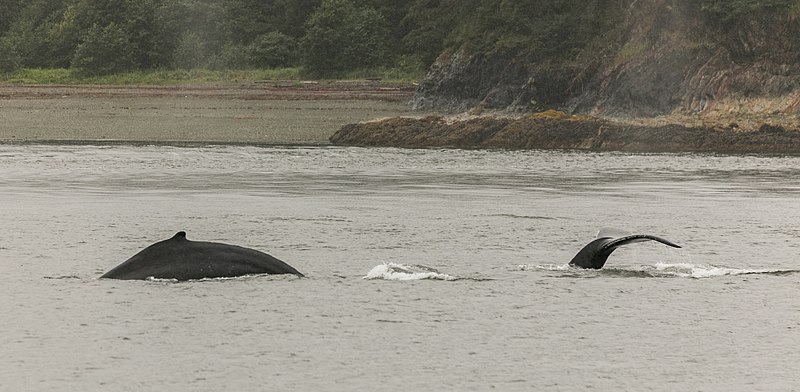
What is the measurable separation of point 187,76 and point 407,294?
78.6 meters

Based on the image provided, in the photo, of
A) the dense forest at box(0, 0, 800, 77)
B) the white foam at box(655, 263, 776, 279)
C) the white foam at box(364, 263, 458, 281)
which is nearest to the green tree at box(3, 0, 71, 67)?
the dense forest at box(0, 0, 800, 77)

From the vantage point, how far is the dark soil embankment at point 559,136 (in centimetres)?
4847

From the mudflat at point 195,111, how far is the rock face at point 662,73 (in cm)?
587

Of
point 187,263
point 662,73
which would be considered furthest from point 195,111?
point 187,263

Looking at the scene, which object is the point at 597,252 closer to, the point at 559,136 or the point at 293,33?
the point at 559,136

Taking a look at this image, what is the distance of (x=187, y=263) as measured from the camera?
1633 centimetres

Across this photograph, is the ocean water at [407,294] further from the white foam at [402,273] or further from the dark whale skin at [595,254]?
the dark whale skin at [595,254]

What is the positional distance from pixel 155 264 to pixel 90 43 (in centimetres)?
8324

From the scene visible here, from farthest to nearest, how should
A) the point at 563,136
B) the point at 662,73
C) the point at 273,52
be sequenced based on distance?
the point at 273,52 < the point at 662,73 < the point at 563,136

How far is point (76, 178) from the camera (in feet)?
110

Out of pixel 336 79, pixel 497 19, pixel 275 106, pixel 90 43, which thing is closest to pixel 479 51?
pixel 497 19

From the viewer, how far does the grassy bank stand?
8819 cm

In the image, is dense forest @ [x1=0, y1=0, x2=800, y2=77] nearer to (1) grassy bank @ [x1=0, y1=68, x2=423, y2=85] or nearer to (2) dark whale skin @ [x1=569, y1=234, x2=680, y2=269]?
(1) grassy bank @ [x1=0, y1=68, x2=423, y2=85]

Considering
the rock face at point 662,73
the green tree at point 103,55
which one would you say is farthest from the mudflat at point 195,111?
the green tree at point 103,55
